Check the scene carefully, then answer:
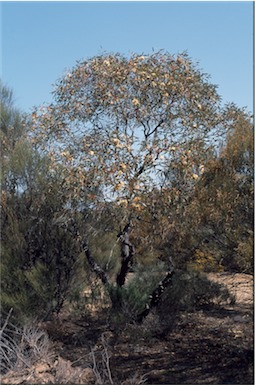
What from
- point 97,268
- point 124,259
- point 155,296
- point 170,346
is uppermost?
point 124,259

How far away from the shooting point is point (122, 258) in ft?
31.5

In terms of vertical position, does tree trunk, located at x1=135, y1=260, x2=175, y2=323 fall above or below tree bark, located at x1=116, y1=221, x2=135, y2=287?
below

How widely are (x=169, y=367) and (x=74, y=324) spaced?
1822 millimetres

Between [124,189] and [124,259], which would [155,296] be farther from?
[124,189]

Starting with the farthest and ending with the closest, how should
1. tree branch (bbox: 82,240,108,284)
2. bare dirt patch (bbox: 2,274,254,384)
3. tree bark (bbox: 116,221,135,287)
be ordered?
tree branch (bbox: 82,240,108,284) < tree bark (bbox: 116,221,135,287) < bare dirt patch (bbox: 2,274,254,384)

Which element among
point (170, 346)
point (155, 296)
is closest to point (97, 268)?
point (155, 296)

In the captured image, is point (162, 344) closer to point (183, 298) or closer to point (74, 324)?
point (183, 298)

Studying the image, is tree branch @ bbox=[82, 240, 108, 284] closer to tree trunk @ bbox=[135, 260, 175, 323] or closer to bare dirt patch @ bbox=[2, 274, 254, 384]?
bare dirt patch @ bbox=[2, 274, 254, 384]

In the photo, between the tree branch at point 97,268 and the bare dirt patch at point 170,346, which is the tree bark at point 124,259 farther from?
the bare dirt patch at point 170,346

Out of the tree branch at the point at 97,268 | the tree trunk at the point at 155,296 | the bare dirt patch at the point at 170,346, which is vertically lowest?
the bare dirt patch at the point at 170,346

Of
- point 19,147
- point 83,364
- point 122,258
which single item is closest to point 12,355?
point 83,364

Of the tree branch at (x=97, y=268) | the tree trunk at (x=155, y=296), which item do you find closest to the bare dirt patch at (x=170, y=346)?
the tree trunk at (x=155, y=296)

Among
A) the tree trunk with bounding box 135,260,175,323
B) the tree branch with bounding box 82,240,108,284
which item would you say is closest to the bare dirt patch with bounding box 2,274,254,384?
the tree trunk with bounding box 135,260,175,323

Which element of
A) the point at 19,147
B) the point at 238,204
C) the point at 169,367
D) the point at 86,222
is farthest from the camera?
the point at 19,147
